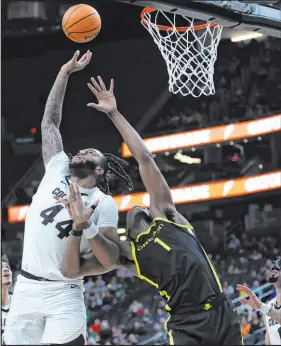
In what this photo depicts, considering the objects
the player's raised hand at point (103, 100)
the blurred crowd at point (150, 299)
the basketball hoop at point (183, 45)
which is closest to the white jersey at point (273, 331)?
the basketball hoop at point (183, 45)

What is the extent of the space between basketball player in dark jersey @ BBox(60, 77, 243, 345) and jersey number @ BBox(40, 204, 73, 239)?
309mm

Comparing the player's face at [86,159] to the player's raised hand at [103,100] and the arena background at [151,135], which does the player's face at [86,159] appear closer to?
the player's raised hand at [103,100]

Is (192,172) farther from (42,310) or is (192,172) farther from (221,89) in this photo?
(42,310)

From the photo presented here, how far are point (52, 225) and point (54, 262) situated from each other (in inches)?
9.3

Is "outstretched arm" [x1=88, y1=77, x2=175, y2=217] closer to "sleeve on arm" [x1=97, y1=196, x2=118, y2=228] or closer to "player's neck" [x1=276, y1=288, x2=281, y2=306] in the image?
"sleeve on arm" [x1=97, y1=196, x2=118, y2=228]

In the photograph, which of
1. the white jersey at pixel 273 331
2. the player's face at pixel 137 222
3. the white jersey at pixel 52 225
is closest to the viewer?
the player's face at pixel 137 222

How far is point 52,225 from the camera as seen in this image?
4500mm

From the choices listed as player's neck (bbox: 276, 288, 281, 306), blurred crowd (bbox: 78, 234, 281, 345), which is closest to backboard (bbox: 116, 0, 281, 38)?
player's neck (bbox: 276, 288, 281, 306)

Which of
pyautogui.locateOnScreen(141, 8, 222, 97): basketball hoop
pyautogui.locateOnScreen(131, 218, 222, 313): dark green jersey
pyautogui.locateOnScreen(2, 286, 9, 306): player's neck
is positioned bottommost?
pyautogui.locateOnScreen(2, 286, 9, 306): player's neck

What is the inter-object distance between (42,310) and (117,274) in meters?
12.1

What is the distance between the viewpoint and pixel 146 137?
16891 millimetres

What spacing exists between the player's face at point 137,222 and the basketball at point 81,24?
5.12ft

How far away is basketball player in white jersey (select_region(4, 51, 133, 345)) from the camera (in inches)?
170

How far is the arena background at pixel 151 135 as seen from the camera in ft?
49.5
